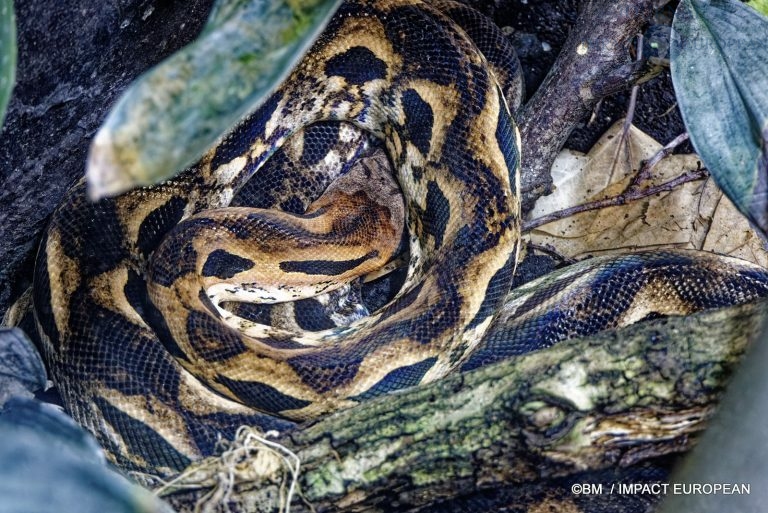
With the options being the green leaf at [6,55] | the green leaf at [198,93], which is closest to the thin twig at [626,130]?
the green leaf at [198,93]

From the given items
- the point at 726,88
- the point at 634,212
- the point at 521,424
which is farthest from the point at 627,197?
the point at 521,424

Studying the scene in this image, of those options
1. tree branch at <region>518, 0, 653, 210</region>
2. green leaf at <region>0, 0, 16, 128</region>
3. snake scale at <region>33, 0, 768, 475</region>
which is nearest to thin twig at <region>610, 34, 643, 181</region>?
tree branch at <region>518, 0, 653, 210</region>

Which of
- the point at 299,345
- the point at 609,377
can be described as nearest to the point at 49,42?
the point at 299,345

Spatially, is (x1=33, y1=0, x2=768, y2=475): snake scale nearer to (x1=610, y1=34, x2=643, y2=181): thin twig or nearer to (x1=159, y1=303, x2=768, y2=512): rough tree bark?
(x1=610, y1=34, x2=643, y2=181): thin twig

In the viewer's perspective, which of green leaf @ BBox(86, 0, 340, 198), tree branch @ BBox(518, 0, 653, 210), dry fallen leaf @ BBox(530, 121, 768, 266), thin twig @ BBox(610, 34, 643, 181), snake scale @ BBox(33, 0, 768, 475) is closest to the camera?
green leaf @ BBox(86, 0, 340, 198)

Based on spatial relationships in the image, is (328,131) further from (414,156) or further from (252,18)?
(252,18)
